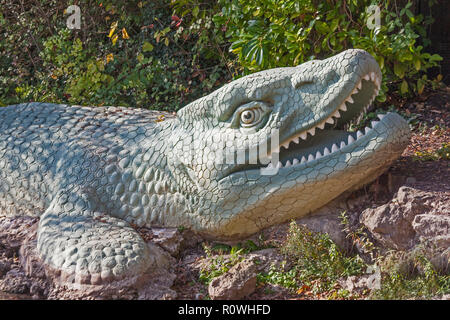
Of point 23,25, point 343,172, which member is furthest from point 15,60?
point 343,172

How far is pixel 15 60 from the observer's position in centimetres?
902

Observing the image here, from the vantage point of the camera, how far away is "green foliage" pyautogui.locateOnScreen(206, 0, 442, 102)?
556 centimetres

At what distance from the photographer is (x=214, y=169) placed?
4.13m

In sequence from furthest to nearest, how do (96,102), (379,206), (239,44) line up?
1. (96,102)
2. (239,44)
3. (379,206)

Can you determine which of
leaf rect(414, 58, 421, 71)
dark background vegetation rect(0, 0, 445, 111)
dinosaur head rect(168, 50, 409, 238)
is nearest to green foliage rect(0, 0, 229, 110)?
dark background vegetation rect(0, 0, 445, 111)

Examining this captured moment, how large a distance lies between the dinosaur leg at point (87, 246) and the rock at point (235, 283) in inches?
19.9

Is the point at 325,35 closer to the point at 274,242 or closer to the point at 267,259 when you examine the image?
the point at 274,242

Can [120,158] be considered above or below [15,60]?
below

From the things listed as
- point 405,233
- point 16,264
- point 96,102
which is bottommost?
point 16,264

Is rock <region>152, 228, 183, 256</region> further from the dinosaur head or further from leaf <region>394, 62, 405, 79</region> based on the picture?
leaf <region>394, 62, 405, 79</region>

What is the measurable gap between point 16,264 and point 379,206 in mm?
2560

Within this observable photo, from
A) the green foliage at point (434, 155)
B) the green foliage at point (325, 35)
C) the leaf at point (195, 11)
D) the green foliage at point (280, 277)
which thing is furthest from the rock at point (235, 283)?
the leaf at point (195, 11)

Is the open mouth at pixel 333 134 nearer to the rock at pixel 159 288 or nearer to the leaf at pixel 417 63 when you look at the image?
the rock at pixel 159 288

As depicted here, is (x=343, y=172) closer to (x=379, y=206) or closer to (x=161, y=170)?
(x=379, y=206)
